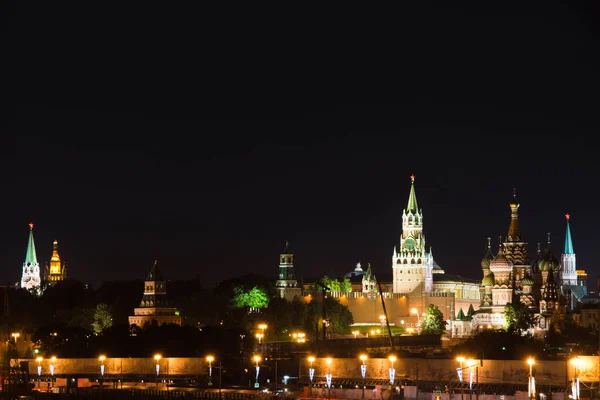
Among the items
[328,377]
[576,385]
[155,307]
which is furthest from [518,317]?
[576,385]

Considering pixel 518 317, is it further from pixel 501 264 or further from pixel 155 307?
pixel 155 307

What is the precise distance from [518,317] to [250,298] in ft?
115

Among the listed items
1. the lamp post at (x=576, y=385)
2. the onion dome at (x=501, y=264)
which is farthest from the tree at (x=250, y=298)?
the lamp post at (x=576, y=385)

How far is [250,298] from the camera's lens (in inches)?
7367

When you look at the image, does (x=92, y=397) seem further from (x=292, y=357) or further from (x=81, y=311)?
(x=81, y=311)

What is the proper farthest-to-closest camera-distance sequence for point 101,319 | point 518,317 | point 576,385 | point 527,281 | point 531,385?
point 527,281
point 518,317
point 101,319
point 576,385
point 531,385

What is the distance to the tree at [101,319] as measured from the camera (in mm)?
170000

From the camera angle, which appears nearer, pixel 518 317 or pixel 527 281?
pixel 518 317

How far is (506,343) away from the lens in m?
143

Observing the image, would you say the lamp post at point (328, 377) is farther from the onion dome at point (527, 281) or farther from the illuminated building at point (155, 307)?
the onion dome at point (527, 281)

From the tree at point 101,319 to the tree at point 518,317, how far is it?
161 ft

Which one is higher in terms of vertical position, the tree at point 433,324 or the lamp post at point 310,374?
the tree at point 433,324

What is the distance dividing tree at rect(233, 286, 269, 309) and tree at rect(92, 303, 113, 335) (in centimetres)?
1787

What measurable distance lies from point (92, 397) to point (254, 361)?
97.1 feet
